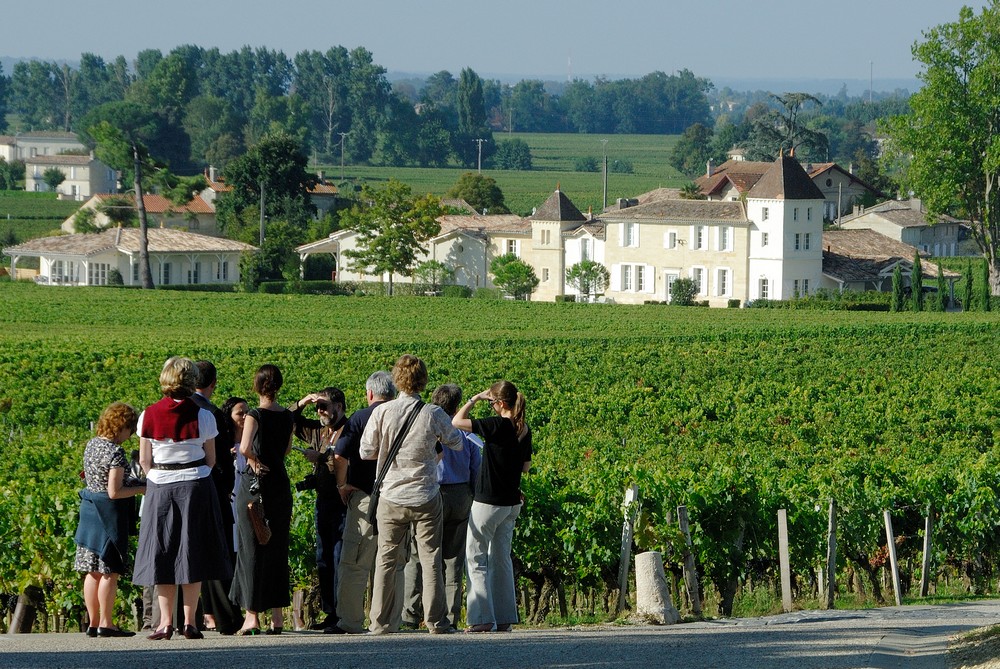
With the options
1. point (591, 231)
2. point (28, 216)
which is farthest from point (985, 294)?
point (28, 216)

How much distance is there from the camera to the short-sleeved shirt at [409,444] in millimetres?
11062

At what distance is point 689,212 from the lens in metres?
79.0

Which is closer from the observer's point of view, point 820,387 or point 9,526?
point 9,526

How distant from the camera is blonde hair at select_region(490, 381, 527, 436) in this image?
1140 cm

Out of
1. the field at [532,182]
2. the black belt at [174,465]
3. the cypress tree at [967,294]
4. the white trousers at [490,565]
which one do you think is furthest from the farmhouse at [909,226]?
the black belt at [174,465]

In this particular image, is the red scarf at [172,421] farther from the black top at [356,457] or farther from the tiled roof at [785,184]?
the tiled roof at [785,184]

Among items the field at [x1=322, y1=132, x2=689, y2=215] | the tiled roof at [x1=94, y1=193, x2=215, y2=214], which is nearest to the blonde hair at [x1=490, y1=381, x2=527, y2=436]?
the tiled roof at [x1=94, y1=193, x2=215, y2=214]

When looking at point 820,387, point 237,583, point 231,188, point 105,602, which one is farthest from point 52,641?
point 231,188

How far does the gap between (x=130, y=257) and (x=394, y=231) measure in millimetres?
15336

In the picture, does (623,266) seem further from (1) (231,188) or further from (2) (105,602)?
(2) (105,602)

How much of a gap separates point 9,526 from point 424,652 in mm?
4799

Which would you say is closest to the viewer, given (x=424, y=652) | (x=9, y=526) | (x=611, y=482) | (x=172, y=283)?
(x=424, y=652)

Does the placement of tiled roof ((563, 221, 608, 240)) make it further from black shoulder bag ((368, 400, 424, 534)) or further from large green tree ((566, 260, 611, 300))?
black shoulder bag ((368, 400, 424, 534))

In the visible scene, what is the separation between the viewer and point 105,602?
11141 millimetres
